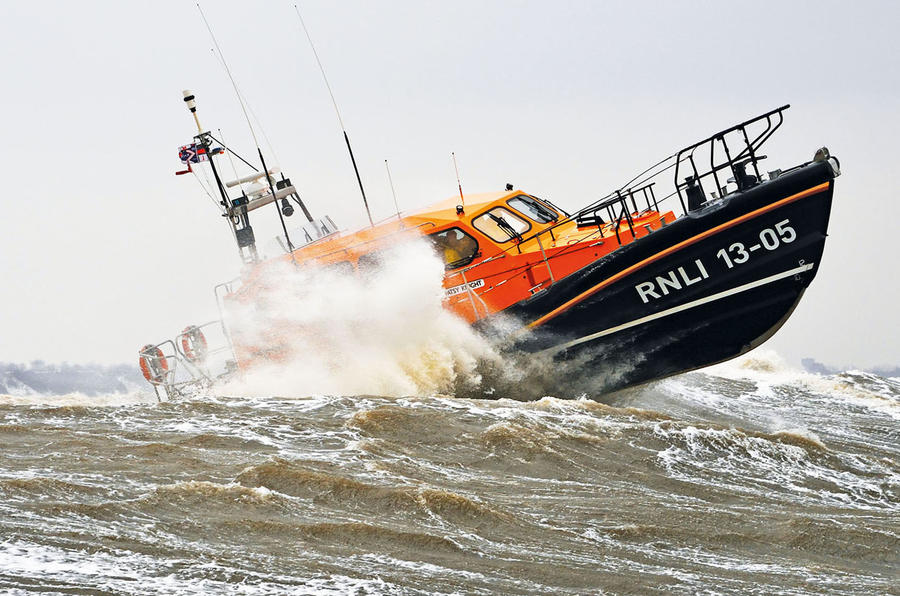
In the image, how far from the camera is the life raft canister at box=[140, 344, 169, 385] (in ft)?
38.7

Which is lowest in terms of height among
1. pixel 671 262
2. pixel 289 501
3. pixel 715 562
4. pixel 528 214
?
pixel 715 562

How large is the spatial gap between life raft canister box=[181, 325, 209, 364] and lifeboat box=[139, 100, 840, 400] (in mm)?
1069

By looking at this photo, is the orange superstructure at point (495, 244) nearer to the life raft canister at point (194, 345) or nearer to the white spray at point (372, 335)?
the white spray at point (372, 335)

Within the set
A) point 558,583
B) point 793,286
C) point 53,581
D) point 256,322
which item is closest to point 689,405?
point 793,286

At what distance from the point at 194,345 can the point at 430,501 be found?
6.74m

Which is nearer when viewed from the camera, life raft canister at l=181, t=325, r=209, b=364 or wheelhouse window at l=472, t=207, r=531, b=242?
wheelhouse window at l=472, t=207, r=531, b=242

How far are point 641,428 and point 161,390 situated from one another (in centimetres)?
668

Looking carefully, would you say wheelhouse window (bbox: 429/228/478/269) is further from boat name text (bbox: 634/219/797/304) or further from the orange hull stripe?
boat name text (bbox: 634/219/797/304)

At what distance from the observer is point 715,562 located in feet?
16.9

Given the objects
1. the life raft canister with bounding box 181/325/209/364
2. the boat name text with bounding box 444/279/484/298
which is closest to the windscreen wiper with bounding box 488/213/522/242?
A: the boat name text with bounding box 444/279/484/298

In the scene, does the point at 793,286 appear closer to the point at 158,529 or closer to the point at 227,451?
the point at 227,451

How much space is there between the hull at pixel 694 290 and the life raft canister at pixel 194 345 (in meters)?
4.18

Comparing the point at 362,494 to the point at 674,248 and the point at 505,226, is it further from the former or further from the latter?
the point at 505,226

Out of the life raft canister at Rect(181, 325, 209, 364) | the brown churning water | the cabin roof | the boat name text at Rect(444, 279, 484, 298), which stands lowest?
the brown churning water
